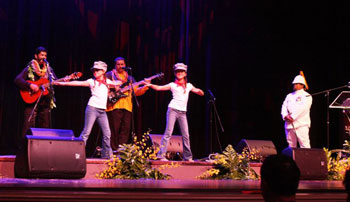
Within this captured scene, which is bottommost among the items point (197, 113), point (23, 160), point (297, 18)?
point (23, 160)

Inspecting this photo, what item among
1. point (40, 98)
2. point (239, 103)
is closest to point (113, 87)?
point (40, 98)

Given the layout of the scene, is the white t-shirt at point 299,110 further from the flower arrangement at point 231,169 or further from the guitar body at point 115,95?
the guitar body at point 115,95

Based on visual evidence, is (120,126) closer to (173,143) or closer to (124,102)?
(124,102)

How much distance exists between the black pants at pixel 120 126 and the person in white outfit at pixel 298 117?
10.6ft

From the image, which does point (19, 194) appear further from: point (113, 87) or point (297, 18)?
point (297, 18)

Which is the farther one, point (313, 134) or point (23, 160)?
point (313, 134)

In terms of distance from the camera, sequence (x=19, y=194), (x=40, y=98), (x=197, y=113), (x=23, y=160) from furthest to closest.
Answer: (x=197, y=113), (x=40, y=98), (x=23, y=160), (x=19, y=194)

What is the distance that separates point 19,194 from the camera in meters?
3.10

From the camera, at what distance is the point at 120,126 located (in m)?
9.41

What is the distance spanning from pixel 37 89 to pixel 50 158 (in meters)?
2.24

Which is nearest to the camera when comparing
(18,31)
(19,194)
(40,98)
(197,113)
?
(19,194)

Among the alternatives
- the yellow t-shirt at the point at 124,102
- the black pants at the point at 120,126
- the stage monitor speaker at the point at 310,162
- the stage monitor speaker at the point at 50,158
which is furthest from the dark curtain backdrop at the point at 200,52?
the stage monitor speaker at the point at 50,158

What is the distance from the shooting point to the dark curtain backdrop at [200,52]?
9750mm

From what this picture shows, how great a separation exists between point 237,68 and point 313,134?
9.54 feet
